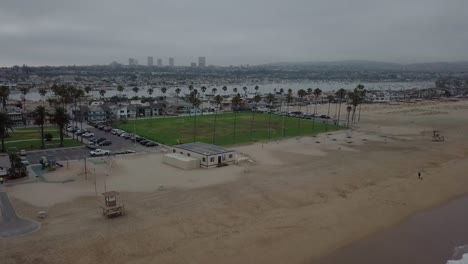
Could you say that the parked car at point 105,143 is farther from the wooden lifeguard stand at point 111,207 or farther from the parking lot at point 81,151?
the wooden lifeguard stand at point 111,207

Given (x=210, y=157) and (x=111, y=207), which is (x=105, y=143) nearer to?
A: (x=210, y=157)

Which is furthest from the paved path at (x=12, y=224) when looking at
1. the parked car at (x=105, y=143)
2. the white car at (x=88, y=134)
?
the white car at (x=88, y=134)

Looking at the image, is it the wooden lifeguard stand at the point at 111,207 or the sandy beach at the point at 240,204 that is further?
the wooden lifeguard stand at the point at 111,207

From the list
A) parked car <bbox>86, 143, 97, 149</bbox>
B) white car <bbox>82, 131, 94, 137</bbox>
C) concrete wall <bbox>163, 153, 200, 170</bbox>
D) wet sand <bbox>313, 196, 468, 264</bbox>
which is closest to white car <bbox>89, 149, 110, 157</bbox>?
parked car <bbox>86, 143, 97, 149</bbox>

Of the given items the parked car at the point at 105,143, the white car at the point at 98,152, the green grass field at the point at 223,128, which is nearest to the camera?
the white car at the point at 98,152

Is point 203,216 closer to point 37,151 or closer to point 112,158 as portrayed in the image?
point 112,158

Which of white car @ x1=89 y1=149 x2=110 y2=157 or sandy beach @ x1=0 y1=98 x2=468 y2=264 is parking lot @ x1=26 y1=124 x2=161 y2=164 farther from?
sandy beach @ x1=0 y1=98 x2=468 y2=264

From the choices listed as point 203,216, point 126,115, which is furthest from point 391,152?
point 126,115
